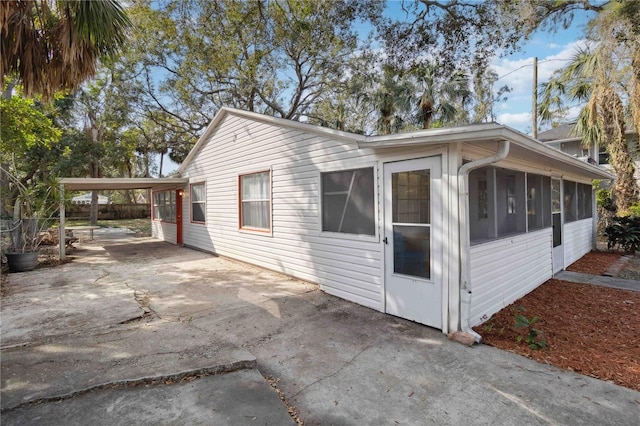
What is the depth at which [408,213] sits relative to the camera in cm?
424

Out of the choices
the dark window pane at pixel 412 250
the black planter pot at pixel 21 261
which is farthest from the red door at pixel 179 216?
the dark window pane at pixel 412 250

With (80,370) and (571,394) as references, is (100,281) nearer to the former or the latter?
(80,370)

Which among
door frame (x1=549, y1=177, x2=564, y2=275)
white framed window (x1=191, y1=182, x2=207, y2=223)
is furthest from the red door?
door frame (x1=549, y1=177, x2=564, y2=275)

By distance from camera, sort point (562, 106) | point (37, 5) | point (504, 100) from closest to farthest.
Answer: point (37, 5) → point (562, 106) → point (504, 100)

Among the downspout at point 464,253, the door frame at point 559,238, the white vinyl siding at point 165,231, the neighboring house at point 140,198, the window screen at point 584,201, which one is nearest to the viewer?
the downspout at point 464,253

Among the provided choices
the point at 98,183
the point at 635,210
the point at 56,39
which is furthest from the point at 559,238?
the point at 98,183

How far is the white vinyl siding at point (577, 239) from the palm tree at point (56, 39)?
31.9ft

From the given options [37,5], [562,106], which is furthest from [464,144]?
[562,106]

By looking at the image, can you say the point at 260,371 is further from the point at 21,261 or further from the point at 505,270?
the point at 21,261

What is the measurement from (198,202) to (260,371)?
8377mm

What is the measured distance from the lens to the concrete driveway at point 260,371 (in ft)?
7.82

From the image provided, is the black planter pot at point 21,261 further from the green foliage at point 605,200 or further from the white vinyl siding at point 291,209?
the green foliage at point 605,200

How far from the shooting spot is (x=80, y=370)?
2.90 meters

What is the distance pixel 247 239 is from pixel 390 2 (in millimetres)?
6711
